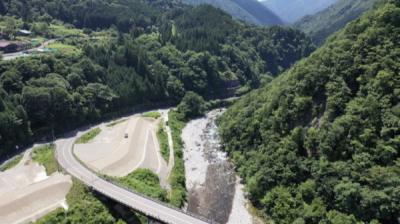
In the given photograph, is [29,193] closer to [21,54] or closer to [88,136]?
[88,136]

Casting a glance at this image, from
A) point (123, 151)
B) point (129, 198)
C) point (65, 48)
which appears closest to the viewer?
point (129, 198)

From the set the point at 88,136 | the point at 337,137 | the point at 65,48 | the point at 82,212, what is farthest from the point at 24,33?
the point at 337,137

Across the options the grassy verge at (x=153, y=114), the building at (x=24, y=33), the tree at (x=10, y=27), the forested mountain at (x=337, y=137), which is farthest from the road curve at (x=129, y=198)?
the building at (x=24, y=33)

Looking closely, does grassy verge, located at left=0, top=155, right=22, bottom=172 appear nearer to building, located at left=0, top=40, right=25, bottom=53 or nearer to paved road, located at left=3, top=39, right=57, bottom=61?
paved road, located at left=3, top=39, right=57, bottom=61

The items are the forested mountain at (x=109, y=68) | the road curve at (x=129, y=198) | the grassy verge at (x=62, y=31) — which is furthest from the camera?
the grassy verge at (x=62, y=31)

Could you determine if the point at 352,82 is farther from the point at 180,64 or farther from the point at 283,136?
the point at 180,64

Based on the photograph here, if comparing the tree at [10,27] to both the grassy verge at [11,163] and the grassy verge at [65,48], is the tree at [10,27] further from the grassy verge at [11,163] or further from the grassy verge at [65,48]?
the grassy verge at [11,163]

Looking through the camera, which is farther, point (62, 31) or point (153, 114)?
point (62, 31)

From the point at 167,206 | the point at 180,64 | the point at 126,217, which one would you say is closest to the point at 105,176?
the point at 126,217
